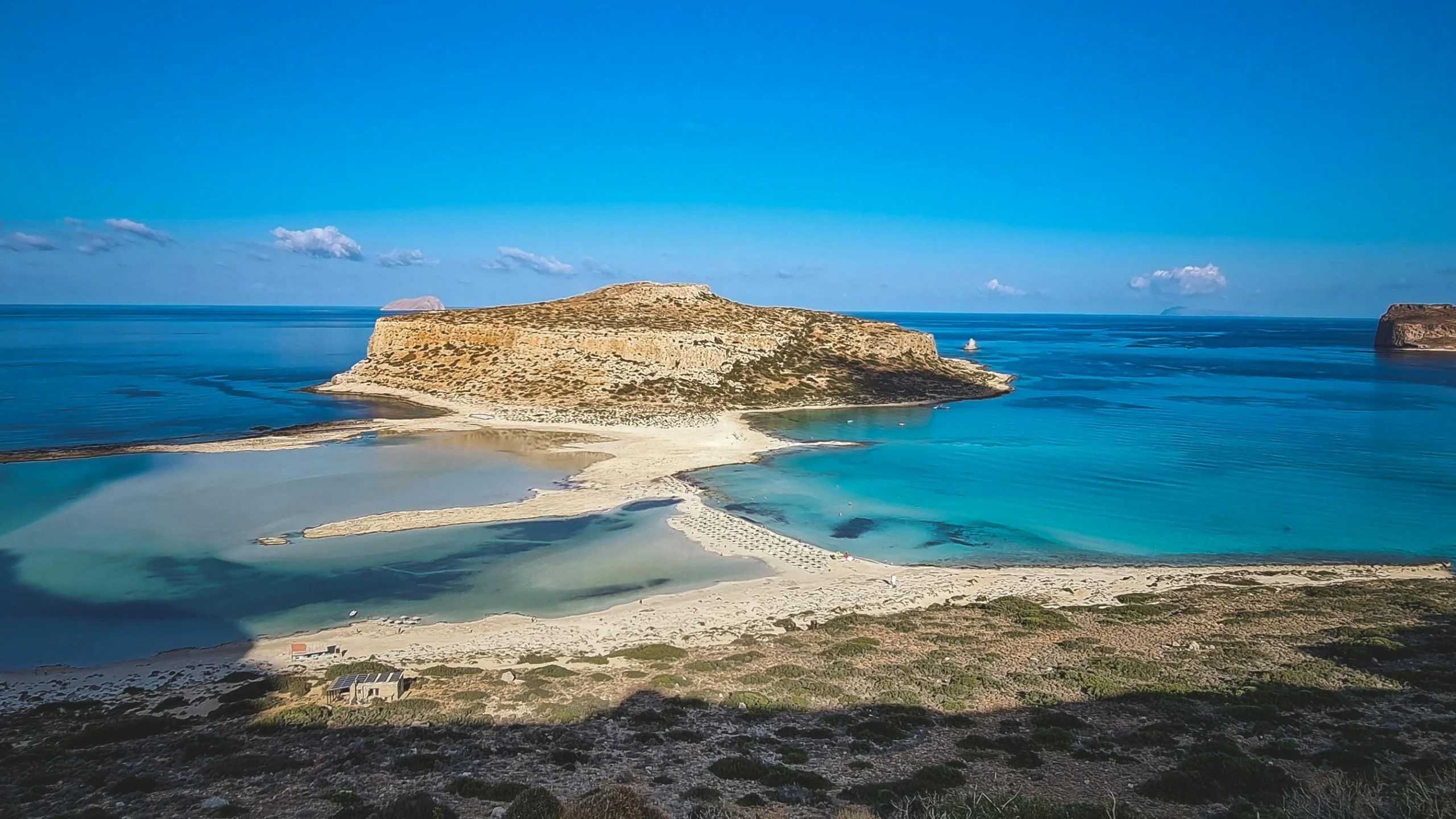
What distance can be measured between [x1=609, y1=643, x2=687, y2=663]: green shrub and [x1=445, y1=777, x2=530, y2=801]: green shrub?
613cm

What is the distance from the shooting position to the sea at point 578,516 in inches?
861

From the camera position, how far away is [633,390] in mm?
60906

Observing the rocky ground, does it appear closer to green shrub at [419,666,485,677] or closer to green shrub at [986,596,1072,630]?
green shrub at [419,666,485,677]

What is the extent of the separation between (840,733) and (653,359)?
52705mm

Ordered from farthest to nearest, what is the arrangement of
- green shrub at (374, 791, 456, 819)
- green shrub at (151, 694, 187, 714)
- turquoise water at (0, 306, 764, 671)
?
turquoise water at (0, 306, 764, 671) → green shrub at (151, 694, 187, 714) → green shrub at (374, 791, 456, 819)

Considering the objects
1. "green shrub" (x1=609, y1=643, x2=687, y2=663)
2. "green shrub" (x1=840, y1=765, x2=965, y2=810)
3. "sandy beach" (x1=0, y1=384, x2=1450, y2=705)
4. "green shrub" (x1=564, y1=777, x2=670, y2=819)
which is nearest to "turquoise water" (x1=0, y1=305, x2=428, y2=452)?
"sandy beach" (x1=0, y1=384, x2=1450, y2=705)

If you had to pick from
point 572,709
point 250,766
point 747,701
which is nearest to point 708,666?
point 747,701

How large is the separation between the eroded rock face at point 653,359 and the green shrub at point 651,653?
40.4 meters

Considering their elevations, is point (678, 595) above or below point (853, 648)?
below

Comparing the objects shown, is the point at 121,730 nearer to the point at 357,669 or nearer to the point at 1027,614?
the point at 357,669

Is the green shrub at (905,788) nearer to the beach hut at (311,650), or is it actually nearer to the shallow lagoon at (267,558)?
the shallow lagoon at (267,558)

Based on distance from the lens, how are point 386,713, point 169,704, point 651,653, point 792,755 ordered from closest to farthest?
point 792,755 < point 386,713 < point 169,704 < point 651,653

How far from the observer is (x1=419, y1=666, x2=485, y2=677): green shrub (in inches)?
653

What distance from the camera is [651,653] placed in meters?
18.1
